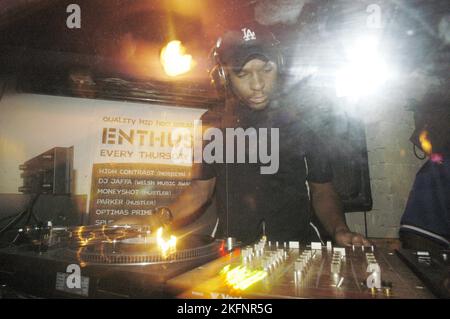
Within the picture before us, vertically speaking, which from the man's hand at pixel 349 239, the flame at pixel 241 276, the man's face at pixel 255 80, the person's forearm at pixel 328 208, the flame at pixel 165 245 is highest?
the man's face at pixel 255 80

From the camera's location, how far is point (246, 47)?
1.69m

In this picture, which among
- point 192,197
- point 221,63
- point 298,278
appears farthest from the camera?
point 192,197

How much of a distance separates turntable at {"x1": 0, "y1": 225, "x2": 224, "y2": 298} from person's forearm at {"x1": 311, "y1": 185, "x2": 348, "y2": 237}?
805 mm

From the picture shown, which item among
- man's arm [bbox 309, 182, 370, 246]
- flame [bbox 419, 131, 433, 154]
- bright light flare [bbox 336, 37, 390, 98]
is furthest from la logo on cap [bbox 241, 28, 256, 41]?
flame [bbox 419, 131, 433, 154]

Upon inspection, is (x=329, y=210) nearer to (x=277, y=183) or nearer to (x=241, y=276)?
(x=277, y=183)

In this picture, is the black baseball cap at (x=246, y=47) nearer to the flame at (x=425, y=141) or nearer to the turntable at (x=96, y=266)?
the turntable at (x=96, y=266)

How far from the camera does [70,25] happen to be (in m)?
2.37

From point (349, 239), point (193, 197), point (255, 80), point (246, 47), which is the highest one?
point (246, 47)

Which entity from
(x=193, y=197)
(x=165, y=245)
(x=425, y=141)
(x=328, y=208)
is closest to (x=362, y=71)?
(x=425, y=141)

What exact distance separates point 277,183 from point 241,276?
1258mm

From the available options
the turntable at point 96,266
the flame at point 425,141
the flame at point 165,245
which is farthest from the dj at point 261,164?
the flame at point 425,141

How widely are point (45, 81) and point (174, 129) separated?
51.6 inches

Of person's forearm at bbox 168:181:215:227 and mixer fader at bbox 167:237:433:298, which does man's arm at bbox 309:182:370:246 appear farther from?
person's forearm at bbox 168:181:215:227

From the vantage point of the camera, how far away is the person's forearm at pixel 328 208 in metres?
1.52
